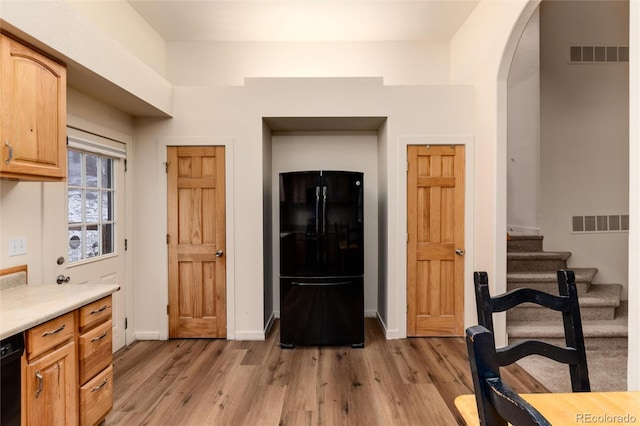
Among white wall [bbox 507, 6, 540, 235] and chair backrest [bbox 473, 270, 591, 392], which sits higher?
white wall [bbox 507, 6, 540, 235]

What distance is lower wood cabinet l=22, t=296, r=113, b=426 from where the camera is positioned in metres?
1.47

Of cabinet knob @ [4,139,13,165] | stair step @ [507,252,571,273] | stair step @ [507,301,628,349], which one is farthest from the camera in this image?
stair step @ [507,252,571,273]

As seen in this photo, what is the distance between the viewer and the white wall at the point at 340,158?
397 cm

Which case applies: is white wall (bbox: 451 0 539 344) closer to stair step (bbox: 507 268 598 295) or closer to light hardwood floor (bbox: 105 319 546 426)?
stair step (bbox: 507 268 598 295)

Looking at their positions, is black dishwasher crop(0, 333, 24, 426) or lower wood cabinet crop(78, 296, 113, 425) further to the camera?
lower wood cabinet crop(78, 296, 113, 425)

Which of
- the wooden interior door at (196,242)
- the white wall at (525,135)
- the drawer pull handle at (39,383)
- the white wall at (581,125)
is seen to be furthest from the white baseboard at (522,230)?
the drawer pull handle at (39,383)

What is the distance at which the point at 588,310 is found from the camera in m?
3.02

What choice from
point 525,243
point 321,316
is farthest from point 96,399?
point 525,243

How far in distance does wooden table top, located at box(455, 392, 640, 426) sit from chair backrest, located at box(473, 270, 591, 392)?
185 mm

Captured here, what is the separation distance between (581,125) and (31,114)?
5.09 meters

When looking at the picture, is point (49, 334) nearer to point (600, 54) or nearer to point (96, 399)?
point (96, 399)

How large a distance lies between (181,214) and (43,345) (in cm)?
194

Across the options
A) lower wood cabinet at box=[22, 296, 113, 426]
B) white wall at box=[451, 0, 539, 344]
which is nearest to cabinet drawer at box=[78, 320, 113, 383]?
lower wood cabinet at box=[22, 296, 113, 426]

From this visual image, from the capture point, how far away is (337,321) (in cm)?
316
